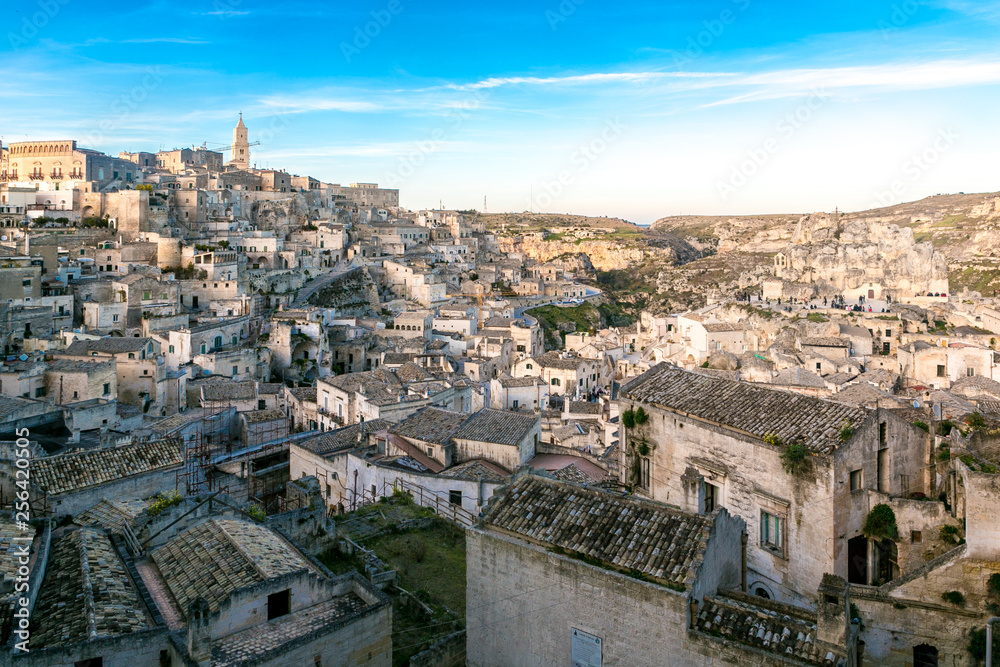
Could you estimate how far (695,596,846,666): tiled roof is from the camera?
7.63 meters

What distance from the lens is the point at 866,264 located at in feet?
222

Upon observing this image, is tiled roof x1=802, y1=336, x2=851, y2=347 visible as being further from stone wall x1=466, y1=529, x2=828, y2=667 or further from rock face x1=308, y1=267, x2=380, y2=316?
stone wall x1=466, y1=529, x2=828, y2=667

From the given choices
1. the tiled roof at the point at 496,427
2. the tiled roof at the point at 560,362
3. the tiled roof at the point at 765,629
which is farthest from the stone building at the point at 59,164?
the tiled roof at the point at 765,629

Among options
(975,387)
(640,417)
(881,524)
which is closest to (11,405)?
(640,417)

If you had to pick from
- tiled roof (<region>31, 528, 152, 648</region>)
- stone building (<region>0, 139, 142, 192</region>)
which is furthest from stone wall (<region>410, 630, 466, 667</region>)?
stone building (<region>0, 139, 142, 192</region>)

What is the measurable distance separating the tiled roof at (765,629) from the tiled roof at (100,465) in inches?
496

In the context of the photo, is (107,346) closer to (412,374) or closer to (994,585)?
(412,374)

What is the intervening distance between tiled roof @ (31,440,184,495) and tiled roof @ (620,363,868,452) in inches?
418

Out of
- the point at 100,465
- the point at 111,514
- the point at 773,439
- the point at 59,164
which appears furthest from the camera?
the point at 59,164

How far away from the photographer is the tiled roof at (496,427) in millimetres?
21047

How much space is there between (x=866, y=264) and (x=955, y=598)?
6620 cm

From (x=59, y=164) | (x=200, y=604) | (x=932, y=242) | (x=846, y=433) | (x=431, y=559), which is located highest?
(x=59, y=164)

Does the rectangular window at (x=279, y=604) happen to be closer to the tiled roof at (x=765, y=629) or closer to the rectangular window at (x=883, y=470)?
the tiled roof at (x=765, y=629)

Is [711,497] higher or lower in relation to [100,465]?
higher
